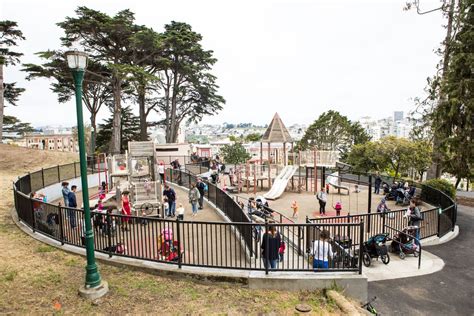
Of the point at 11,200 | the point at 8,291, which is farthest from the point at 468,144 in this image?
the point at 11,200

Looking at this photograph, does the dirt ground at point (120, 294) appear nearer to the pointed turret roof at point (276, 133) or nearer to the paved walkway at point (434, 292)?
the paved walkway at point (434, 292)

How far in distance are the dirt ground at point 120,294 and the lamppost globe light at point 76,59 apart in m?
4.61

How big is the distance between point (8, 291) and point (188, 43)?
36.9 m

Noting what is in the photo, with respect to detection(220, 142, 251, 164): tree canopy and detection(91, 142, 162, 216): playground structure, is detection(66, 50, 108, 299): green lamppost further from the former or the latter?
detection(220, 142, 251, 164): tree canopy

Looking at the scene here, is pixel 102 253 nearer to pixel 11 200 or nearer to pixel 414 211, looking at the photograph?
pixel 11 200

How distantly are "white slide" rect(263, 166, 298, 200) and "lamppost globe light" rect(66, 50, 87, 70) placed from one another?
53.2ft

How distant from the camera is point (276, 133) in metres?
24.6

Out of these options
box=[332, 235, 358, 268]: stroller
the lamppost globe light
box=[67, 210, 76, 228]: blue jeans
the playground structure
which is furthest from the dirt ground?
the playground structure

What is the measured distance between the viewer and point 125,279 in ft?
22.2

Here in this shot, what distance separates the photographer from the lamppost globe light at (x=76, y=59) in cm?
591

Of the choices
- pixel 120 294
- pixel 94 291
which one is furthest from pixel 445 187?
pixel 94 291

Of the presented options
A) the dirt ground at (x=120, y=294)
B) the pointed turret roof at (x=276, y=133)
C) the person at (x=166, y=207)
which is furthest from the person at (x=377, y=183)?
the dirt ground at (x=120, y=294)

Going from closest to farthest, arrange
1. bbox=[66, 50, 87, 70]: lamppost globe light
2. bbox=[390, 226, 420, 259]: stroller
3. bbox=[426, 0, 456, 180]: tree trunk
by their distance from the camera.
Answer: bbox=[66, 50, 87, 70]: lamppost globe light → bbox=[390, 226, 420, 259]: stroller → bbox=[426, 0, 456, 180]: tree trunk

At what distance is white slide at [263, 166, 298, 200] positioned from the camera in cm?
2093
